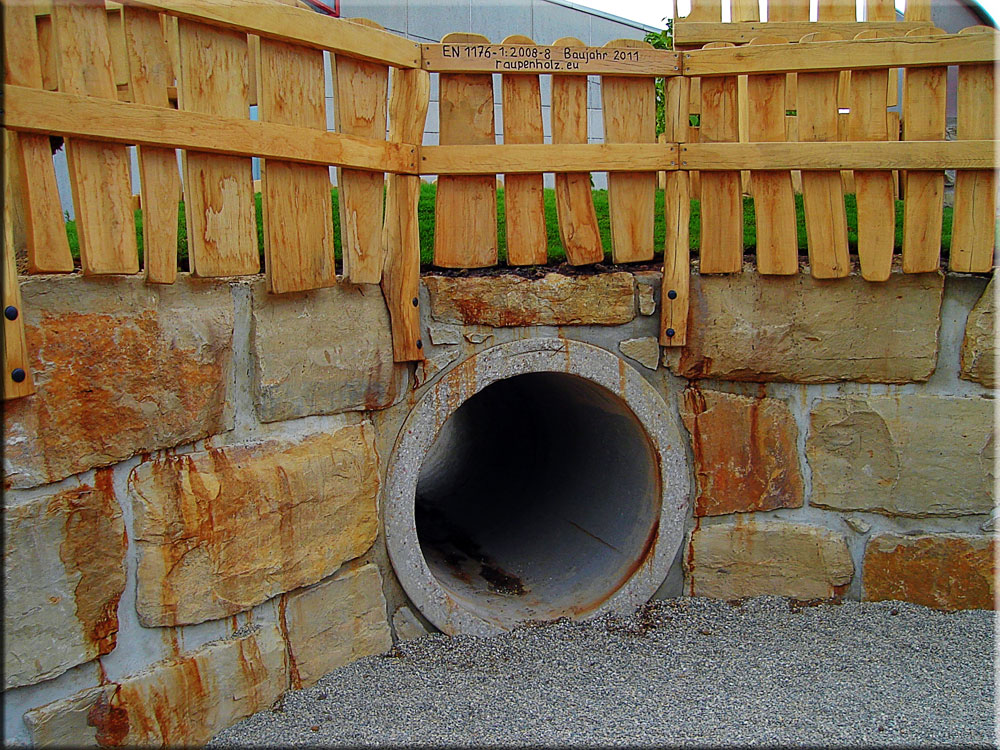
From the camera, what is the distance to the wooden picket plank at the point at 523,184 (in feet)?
10.9

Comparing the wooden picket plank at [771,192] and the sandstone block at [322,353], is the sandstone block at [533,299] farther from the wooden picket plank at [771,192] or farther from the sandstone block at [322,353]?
the wooden picket plank at [771,192]

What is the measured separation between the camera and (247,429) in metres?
2.89

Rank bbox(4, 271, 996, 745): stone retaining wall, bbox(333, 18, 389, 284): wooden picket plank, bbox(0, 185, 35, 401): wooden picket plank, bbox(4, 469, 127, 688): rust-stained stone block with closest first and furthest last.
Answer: bbox(0, 185, 35, 401): wooden picket plank
bbox(4, 469, 127, 688): rust-stained stone block
bbox(4, 271, 996, 745): stone retaining wall
bbox(333, 18, 389, 284): wooden picket plank

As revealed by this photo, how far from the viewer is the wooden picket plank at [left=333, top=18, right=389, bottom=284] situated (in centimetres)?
301

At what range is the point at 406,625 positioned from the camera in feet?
11.4

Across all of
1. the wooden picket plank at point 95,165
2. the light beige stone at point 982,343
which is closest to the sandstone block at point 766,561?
the light beige stone at point 982,343

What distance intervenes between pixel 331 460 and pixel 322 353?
398 mm

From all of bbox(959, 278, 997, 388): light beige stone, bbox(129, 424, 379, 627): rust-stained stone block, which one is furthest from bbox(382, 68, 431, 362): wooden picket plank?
bbox(959, 278, 997, 388): light beige stone

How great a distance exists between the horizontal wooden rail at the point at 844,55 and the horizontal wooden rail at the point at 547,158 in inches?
15.5

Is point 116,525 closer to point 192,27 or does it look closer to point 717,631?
point 192,27

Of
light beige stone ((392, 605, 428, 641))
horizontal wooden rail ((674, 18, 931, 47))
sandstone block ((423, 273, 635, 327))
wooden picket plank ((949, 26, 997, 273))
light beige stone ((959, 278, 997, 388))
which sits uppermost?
horizontal wooden rail ((674, 18, 931, 47))

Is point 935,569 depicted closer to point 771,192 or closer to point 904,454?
point 904,454

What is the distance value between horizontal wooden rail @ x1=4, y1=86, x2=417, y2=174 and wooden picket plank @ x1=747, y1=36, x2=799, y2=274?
4.80 ft

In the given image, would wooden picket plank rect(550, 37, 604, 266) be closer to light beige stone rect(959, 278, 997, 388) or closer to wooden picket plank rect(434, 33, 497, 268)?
wooden picket plank rect(434, 33, 497, 268)
